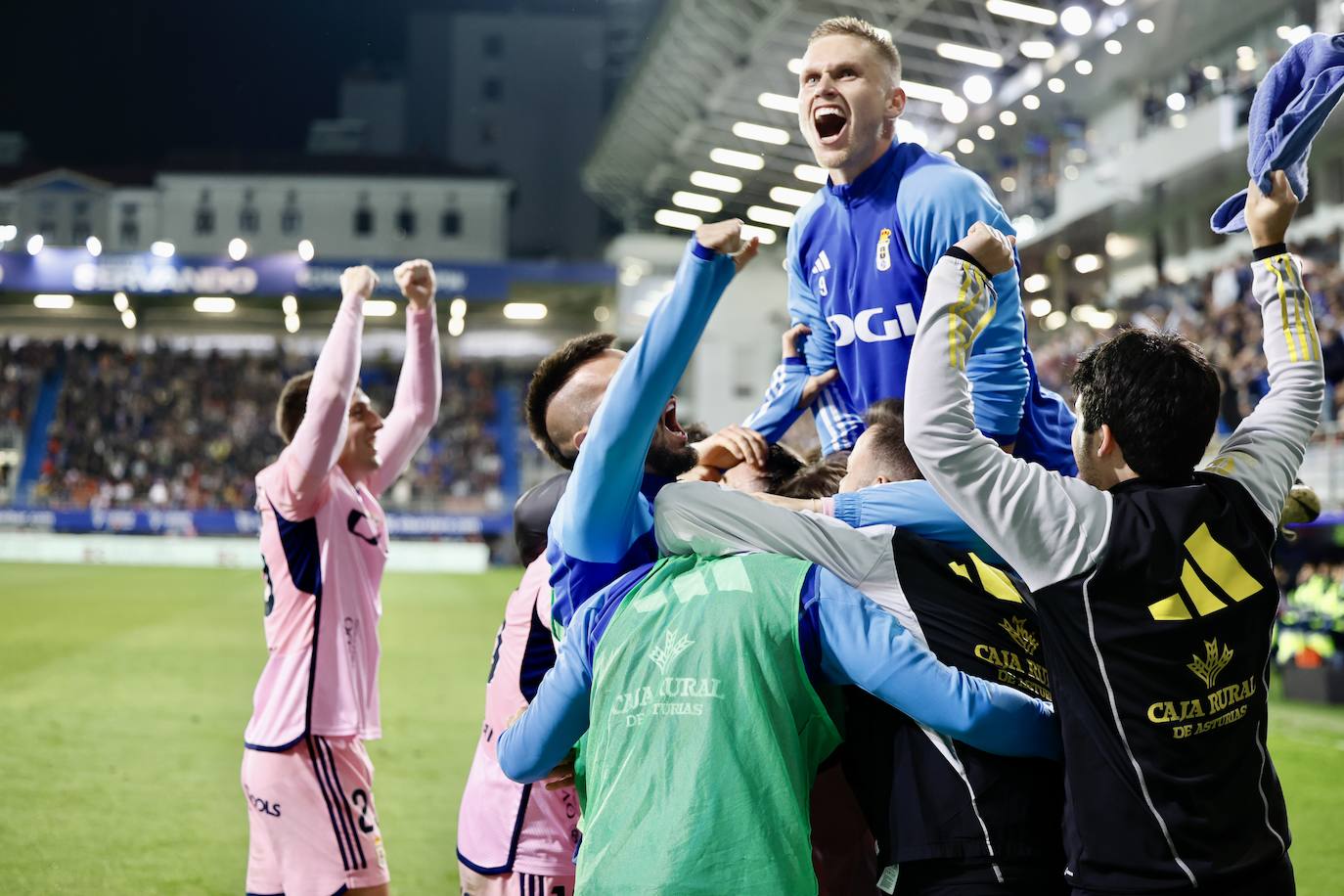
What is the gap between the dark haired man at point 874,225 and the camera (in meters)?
3.70

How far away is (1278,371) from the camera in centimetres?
293

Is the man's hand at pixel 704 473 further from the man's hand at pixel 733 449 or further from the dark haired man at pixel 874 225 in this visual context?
the dark haired man at pixel 874 225

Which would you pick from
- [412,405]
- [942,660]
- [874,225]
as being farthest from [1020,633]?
[412,405]

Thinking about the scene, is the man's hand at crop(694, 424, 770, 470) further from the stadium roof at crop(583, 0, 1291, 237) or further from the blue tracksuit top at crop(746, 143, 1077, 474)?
the stadium roof at crop(583, 0, 1291, 237)

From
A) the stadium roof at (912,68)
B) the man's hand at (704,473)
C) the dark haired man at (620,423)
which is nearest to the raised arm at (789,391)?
the man's hand at (704,473)

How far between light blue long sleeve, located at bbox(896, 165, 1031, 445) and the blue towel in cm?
65

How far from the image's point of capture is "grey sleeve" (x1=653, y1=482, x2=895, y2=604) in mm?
2533

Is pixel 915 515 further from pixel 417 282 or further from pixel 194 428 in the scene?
pixel 194 428

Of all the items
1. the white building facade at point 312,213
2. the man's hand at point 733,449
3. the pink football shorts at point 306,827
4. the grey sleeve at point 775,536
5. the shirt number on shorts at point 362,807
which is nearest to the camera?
the grey sleeve at point 775,536

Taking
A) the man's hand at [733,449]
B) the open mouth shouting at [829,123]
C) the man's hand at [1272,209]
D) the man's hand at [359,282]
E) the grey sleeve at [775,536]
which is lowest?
the grey sleeve at [775,536]

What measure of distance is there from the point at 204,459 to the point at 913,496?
41788 millimetres

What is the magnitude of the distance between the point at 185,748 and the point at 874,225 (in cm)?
893

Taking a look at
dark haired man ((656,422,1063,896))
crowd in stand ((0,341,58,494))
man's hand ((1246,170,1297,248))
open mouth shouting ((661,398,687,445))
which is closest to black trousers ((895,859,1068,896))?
dark haired man ((656,422,1063,896))

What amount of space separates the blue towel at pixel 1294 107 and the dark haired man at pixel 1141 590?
0.53 metres
